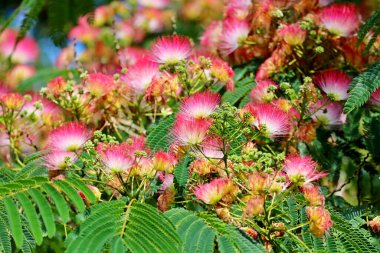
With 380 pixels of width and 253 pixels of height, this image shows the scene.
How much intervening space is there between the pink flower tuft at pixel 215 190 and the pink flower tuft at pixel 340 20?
0.91 metres

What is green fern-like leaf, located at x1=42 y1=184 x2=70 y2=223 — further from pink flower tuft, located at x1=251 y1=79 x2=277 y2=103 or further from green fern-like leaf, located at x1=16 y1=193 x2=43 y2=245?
pink flower tuft, located at x1=251 y1=79 x2=277 y2=103

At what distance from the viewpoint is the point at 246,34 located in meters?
2.87

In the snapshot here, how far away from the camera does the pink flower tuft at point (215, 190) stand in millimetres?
1985

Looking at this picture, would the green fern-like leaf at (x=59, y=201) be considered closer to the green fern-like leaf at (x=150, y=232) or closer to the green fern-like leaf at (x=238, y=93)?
the green fern-like leaf at (x=150, y=232)

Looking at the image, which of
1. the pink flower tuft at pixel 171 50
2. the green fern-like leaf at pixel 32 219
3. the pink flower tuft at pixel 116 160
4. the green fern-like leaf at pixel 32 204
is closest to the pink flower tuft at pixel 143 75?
the pink flower tuft at pixel 171 50

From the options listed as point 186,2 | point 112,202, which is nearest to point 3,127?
point 112,202

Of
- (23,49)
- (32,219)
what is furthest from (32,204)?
(23,49)

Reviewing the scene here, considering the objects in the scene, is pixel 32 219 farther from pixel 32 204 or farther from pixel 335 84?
pixel 335 84

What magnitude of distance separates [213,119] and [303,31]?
2.53ft

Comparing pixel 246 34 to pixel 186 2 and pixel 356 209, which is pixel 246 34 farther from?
pixel 186 2

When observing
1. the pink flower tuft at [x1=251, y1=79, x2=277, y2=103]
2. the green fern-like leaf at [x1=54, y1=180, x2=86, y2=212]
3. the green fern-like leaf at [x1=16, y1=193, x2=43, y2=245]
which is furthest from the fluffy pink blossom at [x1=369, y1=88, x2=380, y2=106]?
the green fern-like leaf at [x1=16, y1=193, x2=43, y2=245]

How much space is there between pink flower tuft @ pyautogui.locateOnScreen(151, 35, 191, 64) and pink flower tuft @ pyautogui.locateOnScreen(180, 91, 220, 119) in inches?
14.8

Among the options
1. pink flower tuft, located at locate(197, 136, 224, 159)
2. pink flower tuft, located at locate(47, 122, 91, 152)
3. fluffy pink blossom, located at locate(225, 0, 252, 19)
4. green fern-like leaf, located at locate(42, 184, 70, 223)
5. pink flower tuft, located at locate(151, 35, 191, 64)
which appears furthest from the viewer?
fluffy pink blossom, located at locate(225, 0, 252, 19)

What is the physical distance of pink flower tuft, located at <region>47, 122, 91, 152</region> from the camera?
2281mm
